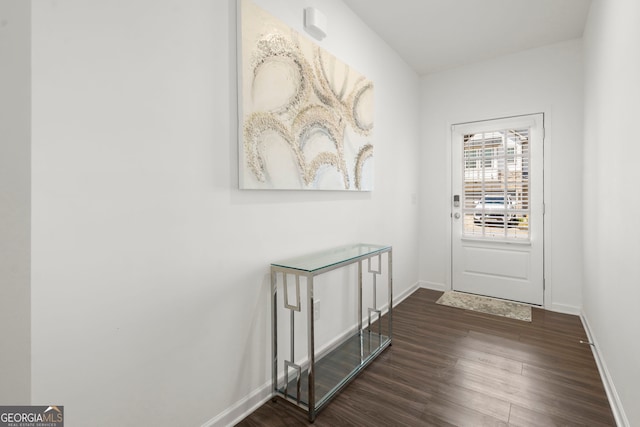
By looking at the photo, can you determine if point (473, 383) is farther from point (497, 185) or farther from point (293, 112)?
point (497, 185)

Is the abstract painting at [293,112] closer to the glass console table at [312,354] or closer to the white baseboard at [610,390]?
the glass console table at [312,354]

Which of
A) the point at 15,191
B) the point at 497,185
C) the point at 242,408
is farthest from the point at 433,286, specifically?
the point at 15,191

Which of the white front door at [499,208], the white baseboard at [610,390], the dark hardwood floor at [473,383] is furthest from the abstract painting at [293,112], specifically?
the white baseboard at [610,390]

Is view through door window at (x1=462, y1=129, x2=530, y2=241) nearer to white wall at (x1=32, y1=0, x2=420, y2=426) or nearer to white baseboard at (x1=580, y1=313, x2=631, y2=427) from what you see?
white baseboard at (x1=580, y1=313, x2=631, y2=427)

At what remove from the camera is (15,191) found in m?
1.03

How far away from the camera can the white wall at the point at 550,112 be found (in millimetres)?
3178

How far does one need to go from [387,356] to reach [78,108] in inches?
91.4

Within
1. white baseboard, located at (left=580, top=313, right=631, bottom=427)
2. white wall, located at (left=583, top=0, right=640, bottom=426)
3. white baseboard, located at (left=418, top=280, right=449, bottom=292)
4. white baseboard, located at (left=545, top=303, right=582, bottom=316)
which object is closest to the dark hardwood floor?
white baseboard, located at (left=580, top=313, right=631, bottom=427)

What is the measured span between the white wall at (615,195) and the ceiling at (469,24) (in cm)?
34

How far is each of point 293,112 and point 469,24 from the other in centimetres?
206

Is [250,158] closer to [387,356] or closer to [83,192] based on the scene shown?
[83,192]

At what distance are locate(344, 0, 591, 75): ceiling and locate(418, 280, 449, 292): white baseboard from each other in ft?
8.76
